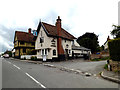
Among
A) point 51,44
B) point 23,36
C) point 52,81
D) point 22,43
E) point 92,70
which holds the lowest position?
point 92,70

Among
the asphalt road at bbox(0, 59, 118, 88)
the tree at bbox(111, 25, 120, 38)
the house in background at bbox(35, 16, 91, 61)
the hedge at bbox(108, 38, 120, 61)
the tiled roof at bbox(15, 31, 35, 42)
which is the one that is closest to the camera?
the asphalt road at bbox(0, 59, 118, 88)

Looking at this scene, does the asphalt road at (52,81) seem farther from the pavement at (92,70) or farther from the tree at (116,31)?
the tree at (116,31)

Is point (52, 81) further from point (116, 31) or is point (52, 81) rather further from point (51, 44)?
point (116, 31)

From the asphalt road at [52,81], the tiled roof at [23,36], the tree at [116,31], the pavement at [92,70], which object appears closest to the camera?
the asphalt road at [52,81]

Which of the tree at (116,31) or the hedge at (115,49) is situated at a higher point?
the tree at (116,31)

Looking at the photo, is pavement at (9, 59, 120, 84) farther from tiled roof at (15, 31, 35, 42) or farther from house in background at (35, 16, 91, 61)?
tiled roof at (15, 31, 35, 42)

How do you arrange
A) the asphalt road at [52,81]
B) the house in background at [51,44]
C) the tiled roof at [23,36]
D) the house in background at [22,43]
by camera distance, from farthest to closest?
the tiled roof at [23,36] → the house in background at [22,43] → the house in background at [51,44] → the asphalt road at [52,81]

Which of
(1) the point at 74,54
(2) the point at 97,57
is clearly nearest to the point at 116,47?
(2) the point at 97,57

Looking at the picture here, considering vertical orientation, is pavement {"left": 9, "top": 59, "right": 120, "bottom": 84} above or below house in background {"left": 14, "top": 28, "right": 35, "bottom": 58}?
below

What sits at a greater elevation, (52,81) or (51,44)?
(51,44)

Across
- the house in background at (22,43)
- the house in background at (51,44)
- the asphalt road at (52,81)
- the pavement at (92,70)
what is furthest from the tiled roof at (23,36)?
the asphalt road at (52,81)

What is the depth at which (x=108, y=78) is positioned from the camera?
6.89m

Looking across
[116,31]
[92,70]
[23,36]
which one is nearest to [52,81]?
[92,70]

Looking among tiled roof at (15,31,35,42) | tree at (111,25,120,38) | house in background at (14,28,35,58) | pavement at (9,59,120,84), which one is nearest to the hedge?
pavement at (9,59,120,84)
